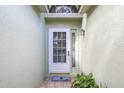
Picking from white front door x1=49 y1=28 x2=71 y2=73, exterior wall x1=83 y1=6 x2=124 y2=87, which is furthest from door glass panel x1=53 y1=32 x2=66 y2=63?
exterior wall x1=83 y1=6 x2=124 y2=87

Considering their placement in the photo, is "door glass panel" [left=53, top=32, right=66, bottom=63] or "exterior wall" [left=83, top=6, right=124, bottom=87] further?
"door glass panel" [left=53, top=32, right=66, bottom=63]

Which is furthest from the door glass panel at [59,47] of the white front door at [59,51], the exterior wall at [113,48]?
the exterior wall at [113,48]

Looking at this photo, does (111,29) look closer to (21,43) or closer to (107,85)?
(107,85)

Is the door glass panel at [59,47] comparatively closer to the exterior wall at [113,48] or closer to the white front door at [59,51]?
the white front door at [59,51]

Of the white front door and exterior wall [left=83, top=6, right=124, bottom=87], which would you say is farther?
the white front door

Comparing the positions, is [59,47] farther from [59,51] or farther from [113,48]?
[113,48]

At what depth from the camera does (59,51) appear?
21.2 ft

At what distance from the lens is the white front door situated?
6379 mm

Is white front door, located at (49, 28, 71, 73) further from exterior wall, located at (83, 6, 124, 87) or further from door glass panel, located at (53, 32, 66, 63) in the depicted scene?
exterior wall, located at (83, 6, 124, 87)

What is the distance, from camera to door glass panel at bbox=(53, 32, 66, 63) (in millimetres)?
6413

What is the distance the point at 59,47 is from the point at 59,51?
153 mm

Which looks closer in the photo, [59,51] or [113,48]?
[113,48]

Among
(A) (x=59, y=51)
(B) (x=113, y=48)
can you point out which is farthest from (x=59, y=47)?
(B) (x=113, y=48)
